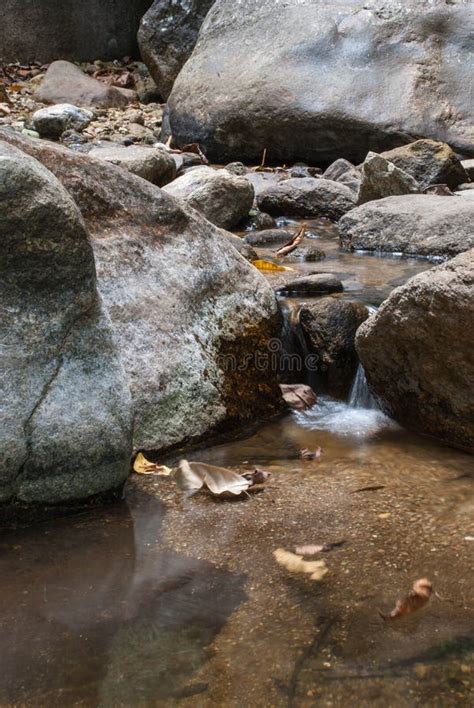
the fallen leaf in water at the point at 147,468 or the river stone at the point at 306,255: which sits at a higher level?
the river stone at the point at 306,255

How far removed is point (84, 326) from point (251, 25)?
821cm

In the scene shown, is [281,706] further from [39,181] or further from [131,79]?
[131,79]

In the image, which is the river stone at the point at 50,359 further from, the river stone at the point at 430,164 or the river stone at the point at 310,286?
the river stone at the point at 430,164

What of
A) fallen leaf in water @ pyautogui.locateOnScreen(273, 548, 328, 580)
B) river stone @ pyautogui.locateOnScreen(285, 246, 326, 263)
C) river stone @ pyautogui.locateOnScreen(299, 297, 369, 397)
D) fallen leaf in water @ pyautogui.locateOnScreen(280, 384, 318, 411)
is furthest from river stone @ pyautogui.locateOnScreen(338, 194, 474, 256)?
fallen leaf in water @ pyautogui.locateOnScreen(273, 548, 328, 580)

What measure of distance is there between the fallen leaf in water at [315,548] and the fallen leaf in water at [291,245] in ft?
13.0

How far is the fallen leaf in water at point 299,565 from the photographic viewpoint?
2394mm

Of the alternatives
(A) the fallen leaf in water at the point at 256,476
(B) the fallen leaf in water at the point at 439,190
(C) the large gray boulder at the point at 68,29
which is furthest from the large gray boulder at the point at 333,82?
(A) the fallen leaf in water at the point at 256,476

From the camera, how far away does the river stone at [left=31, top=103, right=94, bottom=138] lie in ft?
35.9

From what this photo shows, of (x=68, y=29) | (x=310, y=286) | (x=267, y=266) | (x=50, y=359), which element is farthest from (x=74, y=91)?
(x=50, y=359)

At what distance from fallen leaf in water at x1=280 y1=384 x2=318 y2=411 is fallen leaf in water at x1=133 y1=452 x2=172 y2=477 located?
938mm

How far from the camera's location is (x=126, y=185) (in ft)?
12.1

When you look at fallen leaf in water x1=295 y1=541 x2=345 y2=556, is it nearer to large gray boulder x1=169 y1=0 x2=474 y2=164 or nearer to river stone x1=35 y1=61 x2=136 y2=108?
large gray boulder x1=169 y1=0 x2=474 y2=164

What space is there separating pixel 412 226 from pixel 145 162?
95.2 inches

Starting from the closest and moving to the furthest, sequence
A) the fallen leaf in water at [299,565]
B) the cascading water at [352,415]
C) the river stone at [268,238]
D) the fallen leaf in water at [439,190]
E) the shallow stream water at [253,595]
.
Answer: the shallow stream water at [253,595], the fallen leaf in water at [299,565], the cascading water at [352,415], the river stone at [268,238], the fallen leaf in water at [439,190]
